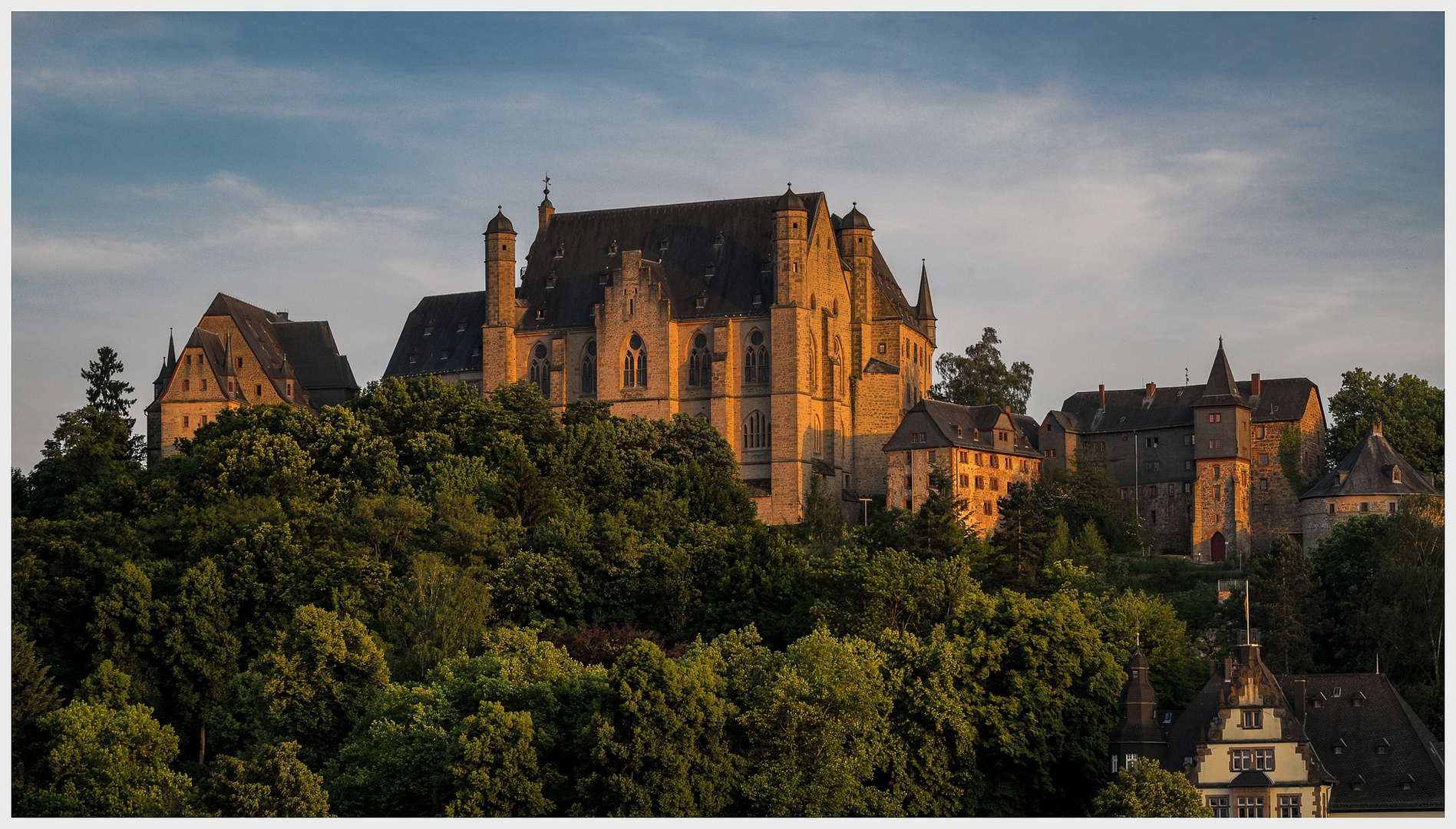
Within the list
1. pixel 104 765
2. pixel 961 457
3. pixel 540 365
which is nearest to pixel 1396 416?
pixel 961 457

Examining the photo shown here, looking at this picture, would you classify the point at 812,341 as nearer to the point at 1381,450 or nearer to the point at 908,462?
the point at 908,462

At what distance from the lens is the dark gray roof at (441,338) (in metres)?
104

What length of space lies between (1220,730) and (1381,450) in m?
33.8

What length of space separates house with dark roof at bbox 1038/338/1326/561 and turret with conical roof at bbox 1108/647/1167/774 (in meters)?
34.6

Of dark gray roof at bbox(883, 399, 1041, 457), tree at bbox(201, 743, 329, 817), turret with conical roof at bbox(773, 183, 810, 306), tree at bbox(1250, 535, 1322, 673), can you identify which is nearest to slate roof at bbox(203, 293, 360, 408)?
turret with conical roof at bbox(773, 183, 810, 306)

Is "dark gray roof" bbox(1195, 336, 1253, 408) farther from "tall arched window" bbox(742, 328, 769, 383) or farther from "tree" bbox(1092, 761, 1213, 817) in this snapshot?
"tree" bbox(1092, 761, 1213, 817)

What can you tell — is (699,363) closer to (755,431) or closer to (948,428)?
(755,431)

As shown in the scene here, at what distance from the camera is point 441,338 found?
105438 millimetres

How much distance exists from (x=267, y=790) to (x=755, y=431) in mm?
46396

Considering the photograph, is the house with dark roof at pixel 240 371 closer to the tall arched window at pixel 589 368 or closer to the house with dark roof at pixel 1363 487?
the tall arched window at pixel 589 368

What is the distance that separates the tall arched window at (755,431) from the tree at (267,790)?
44.1 m

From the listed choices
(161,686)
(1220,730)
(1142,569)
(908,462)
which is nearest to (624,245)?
(908,462)

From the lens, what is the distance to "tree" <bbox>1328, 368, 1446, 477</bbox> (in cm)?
9406

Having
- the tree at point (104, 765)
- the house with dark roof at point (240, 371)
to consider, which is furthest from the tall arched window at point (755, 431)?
the tree at point (104, 765)
